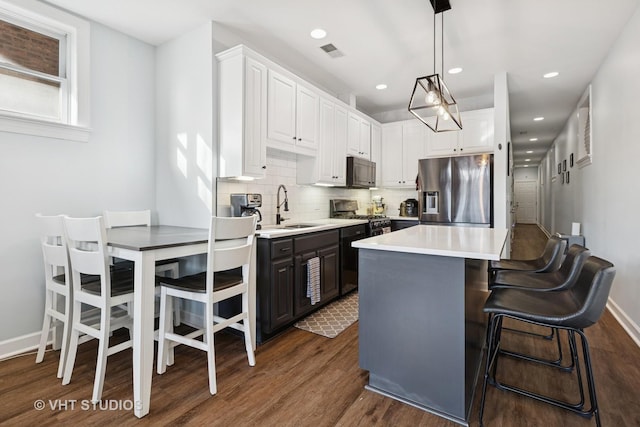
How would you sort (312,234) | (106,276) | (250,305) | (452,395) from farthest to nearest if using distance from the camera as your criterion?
1. (312,234)
2. (250,305)
3. (106,276)
4. (452,395)

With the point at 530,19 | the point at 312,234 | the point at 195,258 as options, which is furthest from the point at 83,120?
the point at 530,19

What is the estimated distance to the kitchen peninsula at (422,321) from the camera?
5.53 ft

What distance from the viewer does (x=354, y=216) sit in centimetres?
482

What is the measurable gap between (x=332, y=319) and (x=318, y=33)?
2.78 metres

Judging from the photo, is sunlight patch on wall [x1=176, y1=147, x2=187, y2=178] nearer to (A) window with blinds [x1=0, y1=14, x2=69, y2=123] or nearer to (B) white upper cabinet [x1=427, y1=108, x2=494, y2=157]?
(A) window with blinds [x1=0, y1=14, x2=69, y2=123]

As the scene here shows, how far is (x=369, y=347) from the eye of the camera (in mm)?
1995

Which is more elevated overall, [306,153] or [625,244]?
[306,153]

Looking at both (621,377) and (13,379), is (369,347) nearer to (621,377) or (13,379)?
(621,377)

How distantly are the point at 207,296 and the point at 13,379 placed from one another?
4.60 feet

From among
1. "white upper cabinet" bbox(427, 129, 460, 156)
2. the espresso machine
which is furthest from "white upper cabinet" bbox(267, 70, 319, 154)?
"white upper cabinet" bbox(427, 129, 460, 156)

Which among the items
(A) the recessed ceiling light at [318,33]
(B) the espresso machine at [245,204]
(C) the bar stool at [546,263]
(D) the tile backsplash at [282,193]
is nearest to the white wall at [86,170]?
(D) the tile backsplash at [282,193]

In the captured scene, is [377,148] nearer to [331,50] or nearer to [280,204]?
[331,50]

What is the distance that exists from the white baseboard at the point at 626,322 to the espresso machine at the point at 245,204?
11.0 ft

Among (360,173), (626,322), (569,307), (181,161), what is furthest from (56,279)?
(626,322)
